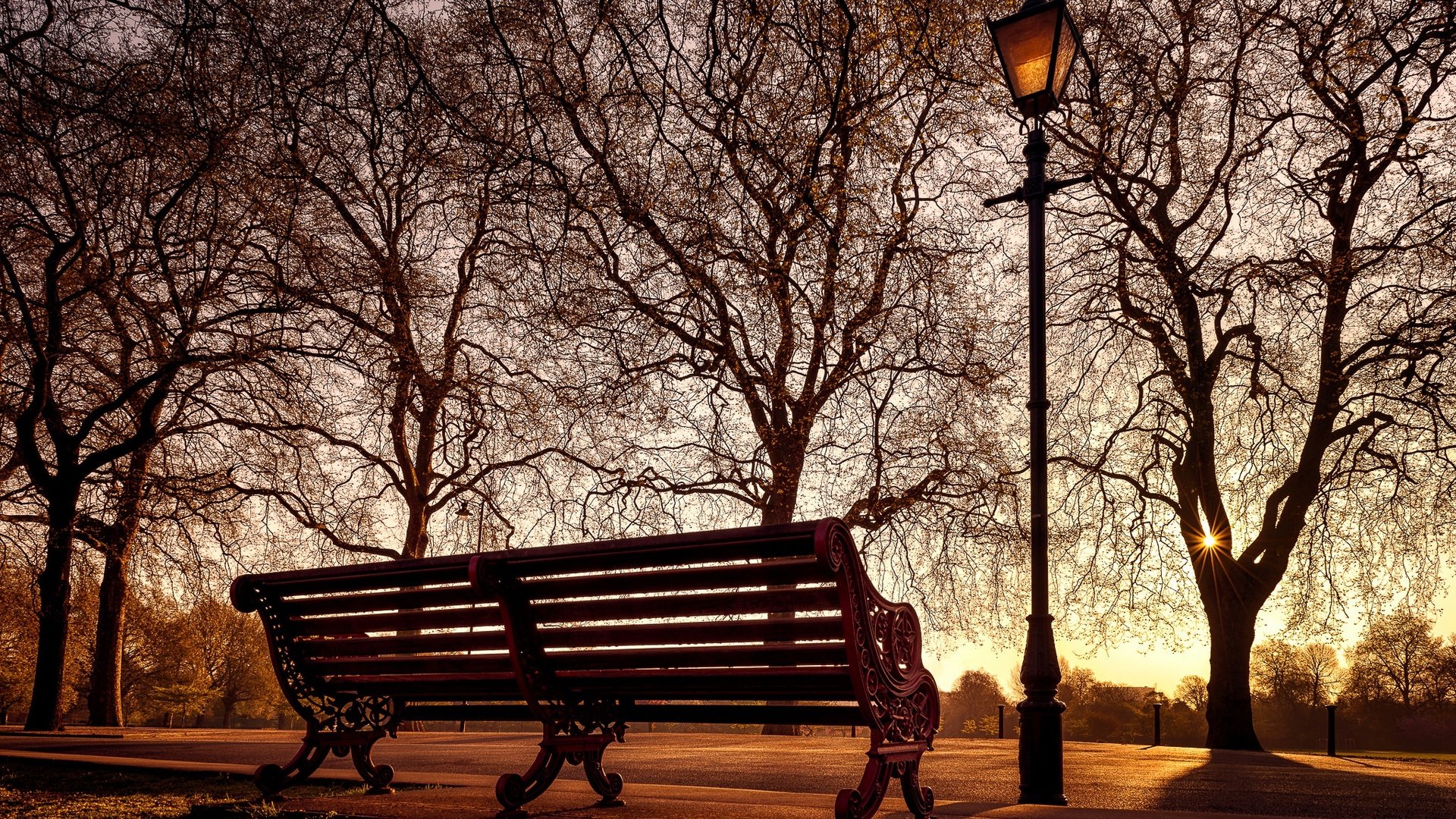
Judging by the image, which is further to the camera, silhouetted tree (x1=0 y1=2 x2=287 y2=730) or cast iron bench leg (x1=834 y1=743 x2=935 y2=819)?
silhouetted tree (x1=0 y1=2 x2=287 y2=730)

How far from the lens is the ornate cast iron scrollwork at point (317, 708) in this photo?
18.2 feet

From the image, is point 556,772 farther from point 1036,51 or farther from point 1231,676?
point 1231,676

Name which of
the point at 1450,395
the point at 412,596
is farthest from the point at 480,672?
the point at 1450,395

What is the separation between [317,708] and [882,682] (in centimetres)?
317

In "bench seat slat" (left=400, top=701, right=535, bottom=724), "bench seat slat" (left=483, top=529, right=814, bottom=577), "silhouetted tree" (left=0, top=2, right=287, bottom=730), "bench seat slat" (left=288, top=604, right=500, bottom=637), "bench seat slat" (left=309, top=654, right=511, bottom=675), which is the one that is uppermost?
"silhouetted tree" (left=0, top=2, right=287, bottom=730)

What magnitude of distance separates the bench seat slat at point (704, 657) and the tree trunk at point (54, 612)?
12371 mm

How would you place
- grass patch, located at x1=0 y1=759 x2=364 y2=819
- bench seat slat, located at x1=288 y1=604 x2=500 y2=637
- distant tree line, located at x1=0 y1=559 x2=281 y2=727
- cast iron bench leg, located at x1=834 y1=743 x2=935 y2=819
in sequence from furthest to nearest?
distant tree line, located at x1=0 y1=559 x2=281 y2=727, grass patch, located at x1=0 y1=759 x2=364 y2=819, bench seat slat, located at x1=288 y1=604 x2=500 y2=637, cast iron bench leg, located at x1=834 y1=743 x2=935 y2=819

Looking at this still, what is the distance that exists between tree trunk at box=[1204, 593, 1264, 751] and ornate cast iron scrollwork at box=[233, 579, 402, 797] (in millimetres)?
15569

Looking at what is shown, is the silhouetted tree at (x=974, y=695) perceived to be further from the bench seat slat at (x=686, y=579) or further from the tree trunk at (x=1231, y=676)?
the bench seat slat at (x=686, y=579)

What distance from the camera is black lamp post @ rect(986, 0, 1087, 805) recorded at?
6055 millimetres

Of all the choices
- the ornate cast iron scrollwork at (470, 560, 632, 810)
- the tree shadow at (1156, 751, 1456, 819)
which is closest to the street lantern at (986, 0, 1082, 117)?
the tree shadow at (1156, 751, 1456, 819)

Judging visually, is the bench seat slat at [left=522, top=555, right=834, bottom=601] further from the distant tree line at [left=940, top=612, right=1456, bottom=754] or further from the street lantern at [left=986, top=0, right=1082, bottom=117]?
the distant tree line at [left=940, top=612, right=1456, bottom=754]

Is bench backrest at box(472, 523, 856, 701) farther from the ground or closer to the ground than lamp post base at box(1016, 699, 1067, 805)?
farther from the ground

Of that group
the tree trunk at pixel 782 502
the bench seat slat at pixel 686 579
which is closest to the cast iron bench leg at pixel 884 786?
the bench seat slat at pixel 686 579
